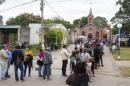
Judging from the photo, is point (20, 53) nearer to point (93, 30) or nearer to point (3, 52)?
point (3, 52)

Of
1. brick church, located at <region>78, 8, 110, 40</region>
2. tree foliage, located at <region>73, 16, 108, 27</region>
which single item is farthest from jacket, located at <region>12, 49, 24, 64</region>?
tree foliage, located at <region>73, 16, 108, 27</region>

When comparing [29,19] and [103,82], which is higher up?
[29,19]

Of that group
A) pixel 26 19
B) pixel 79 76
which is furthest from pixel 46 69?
pixel 26 19

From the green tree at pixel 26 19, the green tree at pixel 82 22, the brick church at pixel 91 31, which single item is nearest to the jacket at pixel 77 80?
the green tree at pixel 26 19

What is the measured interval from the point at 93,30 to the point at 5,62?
13433cm

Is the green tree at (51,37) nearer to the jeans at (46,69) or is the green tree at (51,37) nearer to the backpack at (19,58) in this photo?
the jeans at (46,69)

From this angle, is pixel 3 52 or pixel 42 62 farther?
pixel 42 62

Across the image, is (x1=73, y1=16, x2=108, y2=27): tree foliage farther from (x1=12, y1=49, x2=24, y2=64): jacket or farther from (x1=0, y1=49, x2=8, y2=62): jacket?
(x1=12, y1=49, x2=24, y2=64): jacket

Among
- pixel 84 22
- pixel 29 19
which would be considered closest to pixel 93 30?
pixel 84 22

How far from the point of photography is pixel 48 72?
21375 mm

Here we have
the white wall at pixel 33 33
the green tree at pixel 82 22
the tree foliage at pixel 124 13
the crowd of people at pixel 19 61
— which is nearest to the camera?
the crowd of people at pixel 19 61

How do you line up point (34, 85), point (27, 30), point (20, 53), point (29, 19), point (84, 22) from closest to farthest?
point (34, 85) < point (20, 53) < point (27, 30) < point (29, 19) < point (84, 22)

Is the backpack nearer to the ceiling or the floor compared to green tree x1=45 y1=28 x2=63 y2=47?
nearer to the floor

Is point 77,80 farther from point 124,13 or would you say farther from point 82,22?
point 82,22
